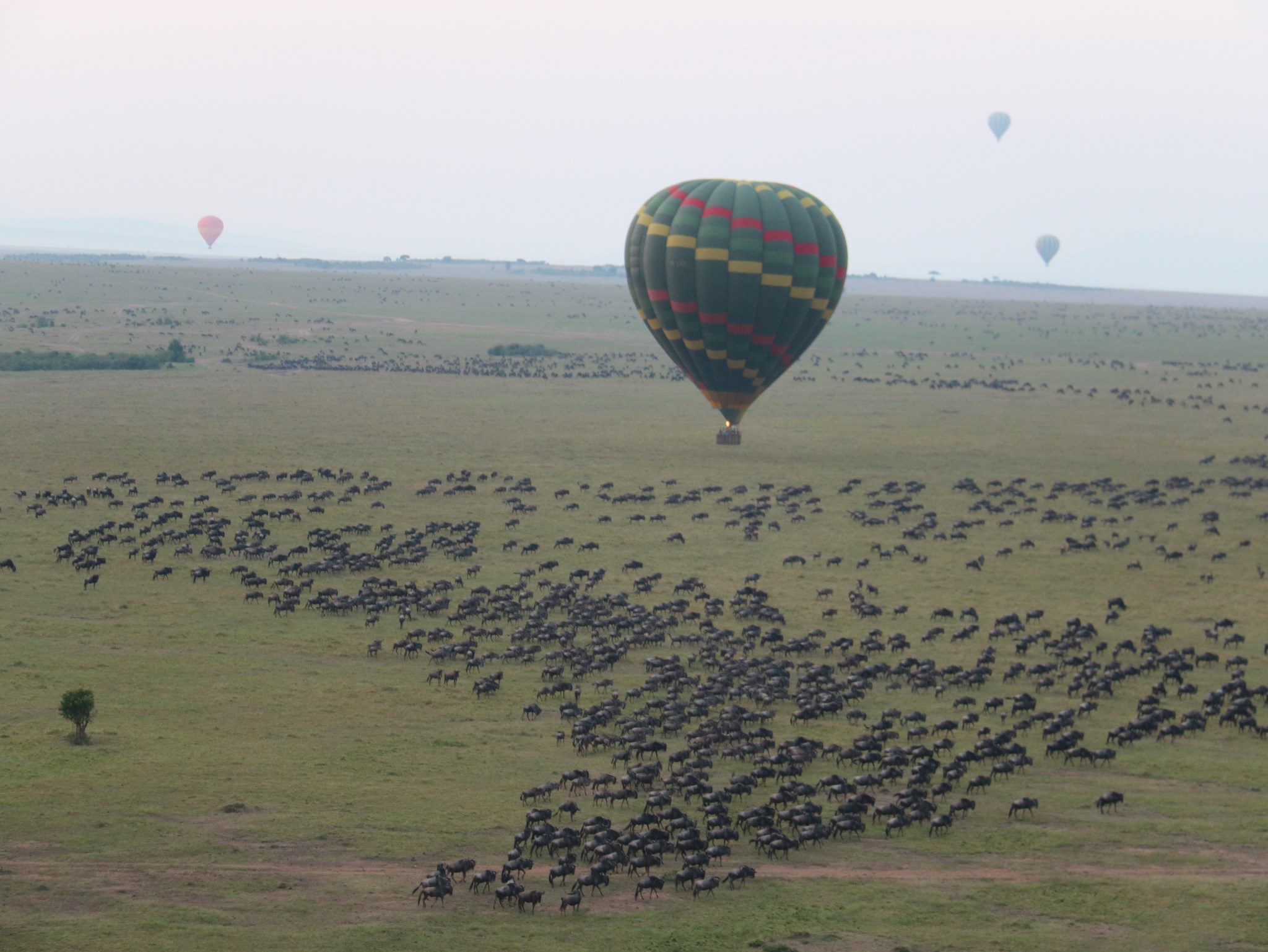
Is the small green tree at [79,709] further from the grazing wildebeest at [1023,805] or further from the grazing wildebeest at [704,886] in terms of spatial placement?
the grazing wildebeest at [1023,805]

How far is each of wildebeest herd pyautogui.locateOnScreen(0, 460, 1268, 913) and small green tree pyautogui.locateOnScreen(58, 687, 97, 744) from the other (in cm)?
981

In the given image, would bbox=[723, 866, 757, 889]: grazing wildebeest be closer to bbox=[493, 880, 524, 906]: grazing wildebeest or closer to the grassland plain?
the grassland plain

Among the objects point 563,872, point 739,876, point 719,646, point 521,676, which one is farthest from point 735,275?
point 563,872

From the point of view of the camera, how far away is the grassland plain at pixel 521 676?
27406 millimetres

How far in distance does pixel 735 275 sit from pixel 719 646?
3346 centimetres

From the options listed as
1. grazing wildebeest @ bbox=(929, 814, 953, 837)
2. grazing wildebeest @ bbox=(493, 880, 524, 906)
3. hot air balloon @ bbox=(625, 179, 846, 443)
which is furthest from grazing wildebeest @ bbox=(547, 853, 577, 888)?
hot air balloon @ bbox=(625, 179, 846, 443)

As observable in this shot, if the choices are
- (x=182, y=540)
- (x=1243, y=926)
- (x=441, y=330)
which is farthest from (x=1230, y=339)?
(x=1243, y=926)

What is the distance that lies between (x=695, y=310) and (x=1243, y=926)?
53.3 metres

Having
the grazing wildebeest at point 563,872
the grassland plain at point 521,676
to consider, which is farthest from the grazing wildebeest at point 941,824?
the grazing wildebeest at point 563,872

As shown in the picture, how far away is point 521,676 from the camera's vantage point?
43.4 metres

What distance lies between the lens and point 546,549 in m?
59.9

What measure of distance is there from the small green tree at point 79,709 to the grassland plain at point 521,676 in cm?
53

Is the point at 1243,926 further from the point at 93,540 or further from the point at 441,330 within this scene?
the point at 441,330

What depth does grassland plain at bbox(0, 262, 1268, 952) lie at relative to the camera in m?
27.4
